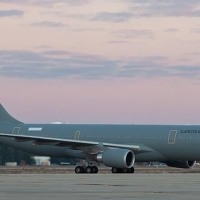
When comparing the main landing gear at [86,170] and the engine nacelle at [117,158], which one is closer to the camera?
the engine nacelle at [117,158]

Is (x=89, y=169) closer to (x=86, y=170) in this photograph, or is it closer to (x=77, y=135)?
(x=86, y=170)

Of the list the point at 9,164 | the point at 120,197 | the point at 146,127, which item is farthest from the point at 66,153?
the point at 120,197

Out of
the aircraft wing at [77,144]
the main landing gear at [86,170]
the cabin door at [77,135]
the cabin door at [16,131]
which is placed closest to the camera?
the main landing gear at [86,170]

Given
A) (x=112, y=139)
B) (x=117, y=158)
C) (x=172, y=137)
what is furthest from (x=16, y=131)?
(x=172, y=137)

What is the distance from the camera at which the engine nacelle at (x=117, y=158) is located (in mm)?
57031

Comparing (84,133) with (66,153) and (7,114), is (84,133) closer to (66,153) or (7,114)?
(66,153)

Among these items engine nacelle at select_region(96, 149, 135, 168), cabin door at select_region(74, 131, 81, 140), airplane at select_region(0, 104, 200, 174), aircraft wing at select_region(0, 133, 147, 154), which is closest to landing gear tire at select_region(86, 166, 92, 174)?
airplane at select_region(0, 104, 200, 174)

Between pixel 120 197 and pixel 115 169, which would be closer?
pixel 120 197

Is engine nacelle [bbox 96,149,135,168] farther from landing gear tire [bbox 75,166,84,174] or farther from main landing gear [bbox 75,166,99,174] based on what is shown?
landing gear tire [bbox 75,166,84,174]

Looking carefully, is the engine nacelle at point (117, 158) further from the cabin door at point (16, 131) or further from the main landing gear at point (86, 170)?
the cabin door at point (16, 131)

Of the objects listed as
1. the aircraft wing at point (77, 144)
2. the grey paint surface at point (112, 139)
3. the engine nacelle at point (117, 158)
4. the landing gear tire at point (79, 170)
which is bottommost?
the landing gear tire at point (79, 170)

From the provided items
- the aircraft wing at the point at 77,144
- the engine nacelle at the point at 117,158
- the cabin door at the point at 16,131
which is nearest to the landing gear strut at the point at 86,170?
the engine nacelle at the point at 117,158

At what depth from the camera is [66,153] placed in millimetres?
63000

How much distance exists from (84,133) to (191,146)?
908 cm
